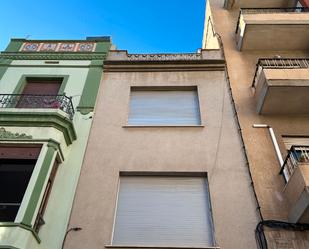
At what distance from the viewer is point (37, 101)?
10.3 metres

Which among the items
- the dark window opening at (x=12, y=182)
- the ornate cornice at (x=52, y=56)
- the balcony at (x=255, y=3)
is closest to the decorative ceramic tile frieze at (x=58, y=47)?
the ornate cornice at (x=52, y=56)

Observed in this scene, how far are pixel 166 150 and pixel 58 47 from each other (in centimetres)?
649

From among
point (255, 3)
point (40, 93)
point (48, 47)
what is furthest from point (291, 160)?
point (48, 47)

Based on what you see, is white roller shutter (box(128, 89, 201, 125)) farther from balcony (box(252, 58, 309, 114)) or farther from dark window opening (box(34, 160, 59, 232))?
dark window opening (box(34, 160, 59, 232))

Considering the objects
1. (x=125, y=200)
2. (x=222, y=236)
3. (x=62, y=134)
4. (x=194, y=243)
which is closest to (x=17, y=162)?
(x=62, y=134)

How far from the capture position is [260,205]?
7414mm

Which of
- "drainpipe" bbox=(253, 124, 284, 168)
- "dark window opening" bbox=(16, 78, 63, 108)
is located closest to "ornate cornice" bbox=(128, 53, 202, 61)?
"dark window opening" bbox=(16, 78, 63, 108)

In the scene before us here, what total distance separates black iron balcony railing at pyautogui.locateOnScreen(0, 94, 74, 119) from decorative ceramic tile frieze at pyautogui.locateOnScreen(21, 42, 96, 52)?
2757 millimetres

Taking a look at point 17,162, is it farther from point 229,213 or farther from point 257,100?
point 257,100

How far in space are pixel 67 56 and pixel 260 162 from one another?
302 inches

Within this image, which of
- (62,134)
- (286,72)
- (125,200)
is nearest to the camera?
(125,200)

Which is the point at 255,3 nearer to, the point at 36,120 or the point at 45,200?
the point at 36,120

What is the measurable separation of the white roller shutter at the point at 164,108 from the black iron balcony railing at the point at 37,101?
1.91m

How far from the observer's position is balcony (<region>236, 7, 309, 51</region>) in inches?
463
